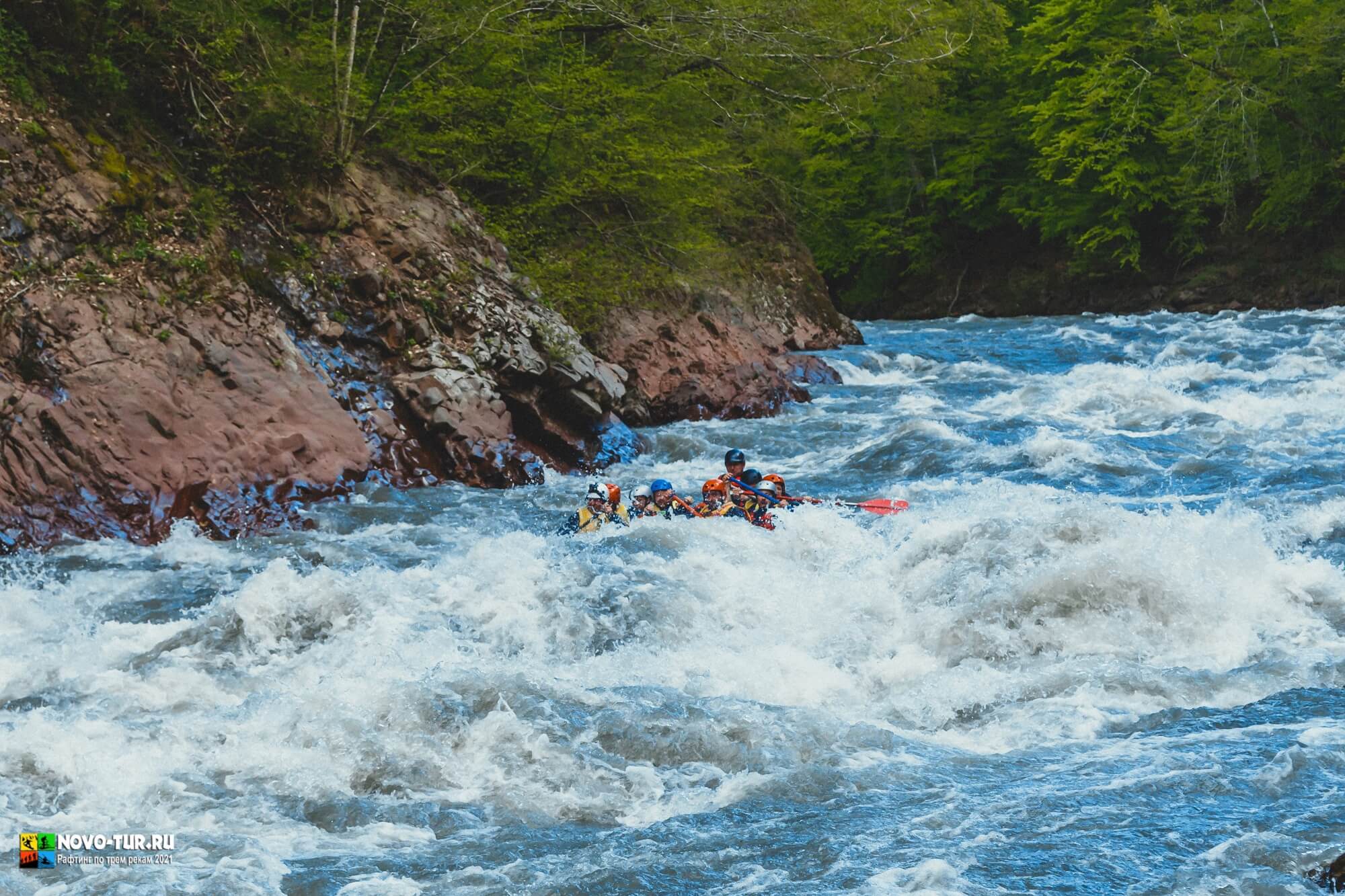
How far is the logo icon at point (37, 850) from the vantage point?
4.54 m

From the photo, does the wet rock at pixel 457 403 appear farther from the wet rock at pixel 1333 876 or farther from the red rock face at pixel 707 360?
the wet rock at pixel 1333 876

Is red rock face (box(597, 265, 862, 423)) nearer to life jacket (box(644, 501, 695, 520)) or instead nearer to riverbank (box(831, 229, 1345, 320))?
life jacket (box(644, 501, 695, 520))

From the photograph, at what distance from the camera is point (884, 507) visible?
9.89 metres

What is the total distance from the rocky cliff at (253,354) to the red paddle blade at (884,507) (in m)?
3.19

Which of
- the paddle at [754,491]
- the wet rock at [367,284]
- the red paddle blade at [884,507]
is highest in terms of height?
the wet rock at [367,284]

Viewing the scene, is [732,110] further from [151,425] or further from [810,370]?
[151,425]

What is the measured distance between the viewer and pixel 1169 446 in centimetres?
1202

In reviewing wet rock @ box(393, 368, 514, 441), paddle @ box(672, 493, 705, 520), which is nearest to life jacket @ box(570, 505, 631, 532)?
paddle @ box(672, 493, 705, 520)

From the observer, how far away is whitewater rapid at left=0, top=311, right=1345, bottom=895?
15.3ft

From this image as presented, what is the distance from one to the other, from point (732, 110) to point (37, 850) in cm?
1519

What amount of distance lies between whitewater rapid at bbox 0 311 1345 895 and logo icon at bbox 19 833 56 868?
7 cm

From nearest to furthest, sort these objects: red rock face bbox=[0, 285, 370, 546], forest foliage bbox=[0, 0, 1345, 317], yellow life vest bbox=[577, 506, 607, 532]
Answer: red rock face bbox=[0, 285, 370, 546]
yellow life vest bbox=[577, 506, 607, 532]
forest foliage bbox=[0, 0, 1345, 317]

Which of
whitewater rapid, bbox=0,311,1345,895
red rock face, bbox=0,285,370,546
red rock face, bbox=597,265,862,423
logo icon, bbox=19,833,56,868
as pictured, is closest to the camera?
logo icon, bbox=19,833,56,868

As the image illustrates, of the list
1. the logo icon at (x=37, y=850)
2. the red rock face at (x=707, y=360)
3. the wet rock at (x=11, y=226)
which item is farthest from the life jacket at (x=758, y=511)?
the wet rock at (x=11, y=226)
